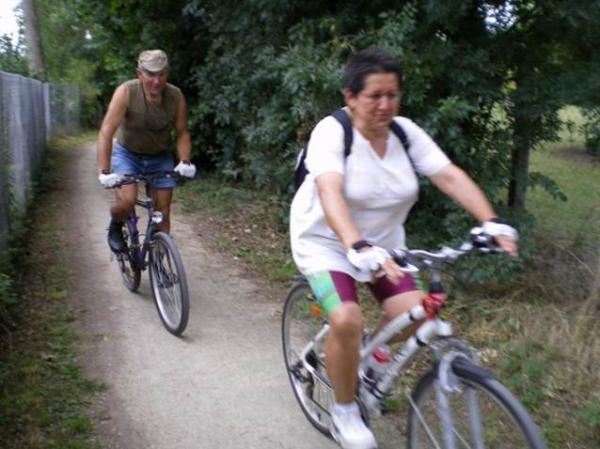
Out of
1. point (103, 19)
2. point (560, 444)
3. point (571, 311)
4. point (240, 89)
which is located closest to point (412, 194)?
point (560, 444)

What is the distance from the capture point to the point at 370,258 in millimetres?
2613

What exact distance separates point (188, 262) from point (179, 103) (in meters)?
2.12

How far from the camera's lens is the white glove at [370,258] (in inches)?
103

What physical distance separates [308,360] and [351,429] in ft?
2.41

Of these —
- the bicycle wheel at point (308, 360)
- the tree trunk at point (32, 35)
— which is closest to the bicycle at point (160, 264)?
the bicycle wheel at point (308, 360)

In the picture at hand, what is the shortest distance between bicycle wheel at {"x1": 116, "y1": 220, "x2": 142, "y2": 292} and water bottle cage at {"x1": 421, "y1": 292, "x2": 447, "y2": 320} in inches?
141

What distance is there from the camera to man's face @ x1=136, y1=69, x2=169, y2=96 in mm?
5372

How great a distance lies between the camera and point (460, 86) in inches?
227

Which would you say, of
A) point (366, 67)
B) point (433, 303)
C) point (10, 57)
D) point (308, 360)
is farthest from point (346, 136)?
point (10, 57)

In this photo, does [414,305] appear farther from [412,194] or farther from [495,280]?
[495,280]

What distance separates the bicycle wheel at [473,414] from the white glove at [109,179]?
3.12m

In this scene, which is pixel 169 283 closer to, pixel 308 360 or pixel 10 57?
pixel 308 360

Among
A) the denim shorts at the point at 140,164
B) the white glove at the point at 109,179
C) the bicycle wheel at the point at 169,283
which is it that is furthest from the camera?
the denim shorts at the point at 140,164

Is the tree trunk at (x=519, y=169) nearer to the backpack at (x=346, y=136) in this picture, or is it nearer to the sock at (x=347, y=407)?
the backpack at (x=346, y=136)
